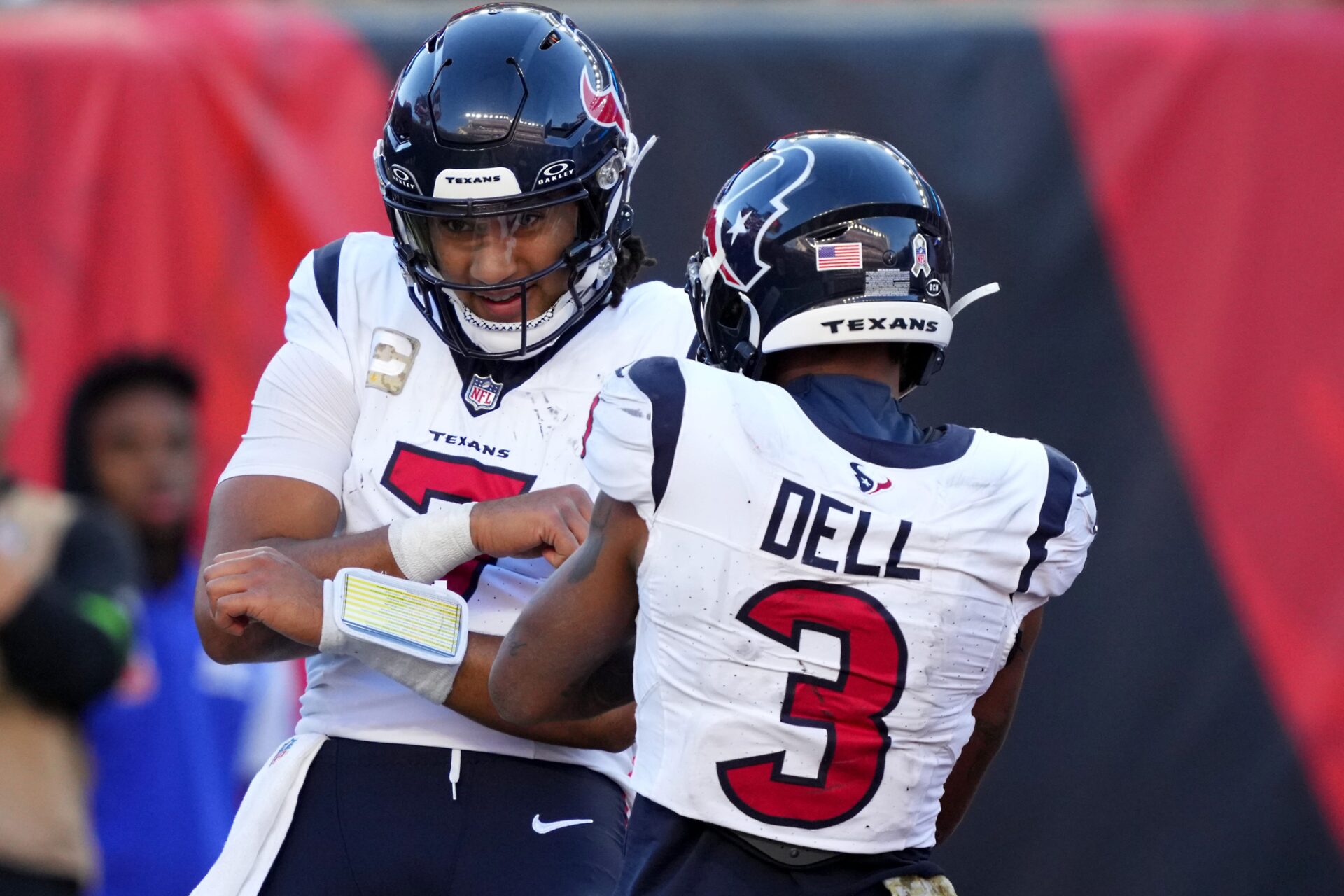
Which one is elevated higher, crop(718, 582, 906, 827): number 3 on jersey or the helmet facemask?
the helmet facemask

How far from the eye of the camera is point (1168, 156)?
512 centimetres

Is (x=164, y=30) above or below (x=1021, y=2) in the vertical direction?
below

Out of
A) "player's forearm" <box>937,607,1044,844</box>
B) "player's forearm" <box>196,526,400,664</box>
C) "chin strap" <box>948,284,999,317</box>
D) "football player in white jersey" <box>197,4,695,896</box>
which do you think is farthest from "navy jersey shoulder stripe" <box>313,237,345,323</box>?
"player's forearm" <box>937,607,1044,844</box>

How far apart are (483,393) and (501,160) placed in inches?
14.8

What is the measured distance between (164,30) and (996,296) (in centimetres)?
275

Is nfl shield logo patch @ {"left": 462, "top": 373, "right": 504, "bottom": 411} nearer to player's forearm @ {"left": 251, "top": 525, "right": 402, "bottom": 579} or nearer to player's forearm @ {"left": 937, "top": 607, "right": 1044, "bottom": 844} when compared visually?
player's forearm @ {"left": 251, "top": 525, "right": 402, "bottom": 579}

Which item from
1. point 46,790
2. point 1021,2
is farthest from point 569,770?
point 1021,2

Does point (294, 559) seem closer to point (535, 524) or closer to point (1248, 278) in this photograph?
point (535, 524)

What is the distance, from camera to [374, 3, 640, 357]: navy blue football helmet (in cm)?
258

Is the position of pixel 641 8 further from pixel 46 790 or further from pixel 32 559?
pixel 46 790

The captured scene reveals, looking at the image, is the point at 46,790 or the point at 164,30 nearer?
the point at 46,790

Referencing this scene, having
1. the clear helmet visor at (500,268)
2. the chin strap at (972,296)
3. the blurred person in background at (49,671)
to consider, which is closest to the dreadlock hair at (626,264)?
the clear helmet visor at (500,268)

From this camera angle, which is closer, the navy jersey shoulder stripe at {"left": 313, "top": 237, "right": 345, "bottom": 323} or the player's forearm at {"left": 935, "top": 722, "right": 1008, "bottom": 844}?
the player's forearm at {"left": 935, "top": 722, "right": 1008, "bottom": 844}

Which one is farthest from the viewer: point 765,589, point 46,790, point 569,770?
point 46,790
